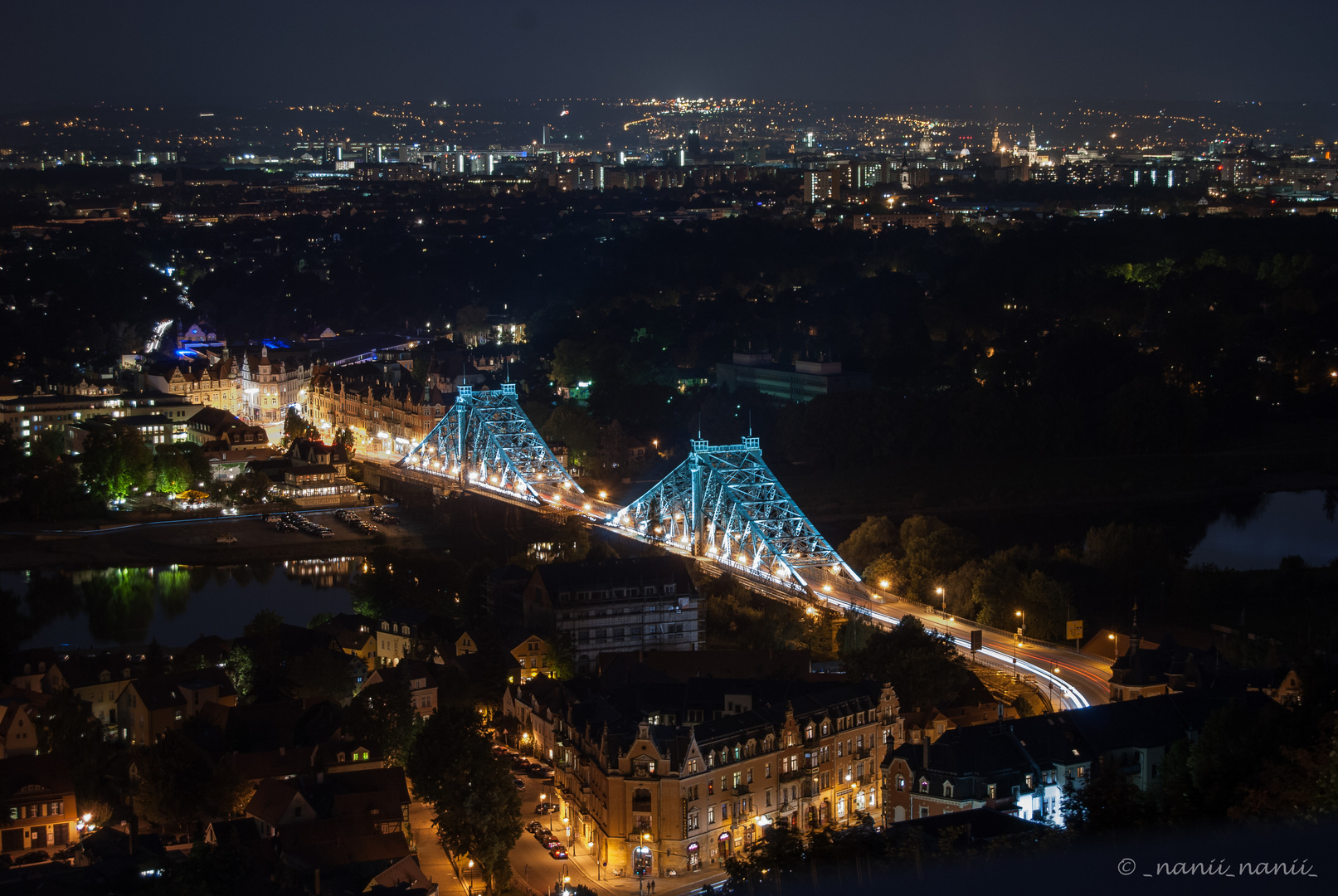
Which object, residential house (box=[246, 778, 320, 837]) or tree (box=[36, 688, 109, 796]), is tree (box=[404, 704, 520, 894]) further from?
tree (box=[36, 688, 109, 796])

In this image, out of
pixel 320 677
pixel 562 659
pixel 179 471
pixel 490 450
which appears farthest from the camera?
pixel 490 450

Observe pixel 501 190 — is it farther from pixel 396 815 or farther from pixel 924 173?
pixel 396 815

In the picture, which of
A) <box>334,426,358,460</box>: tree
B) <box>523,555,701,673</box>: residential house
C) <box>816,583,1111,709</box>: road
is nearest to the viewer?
<box>816,583,1111,709</box>: road

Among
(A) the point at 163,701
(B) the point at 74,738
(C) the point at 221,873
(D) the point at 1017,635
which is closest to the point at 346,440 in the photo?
(D) the point at 1017,635

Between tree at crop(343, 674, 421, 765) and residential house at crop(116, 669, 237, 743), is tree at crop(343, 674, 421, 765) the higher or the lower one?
the higher one

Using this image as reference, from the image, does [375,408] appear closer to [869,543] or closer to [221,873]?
[869,543]

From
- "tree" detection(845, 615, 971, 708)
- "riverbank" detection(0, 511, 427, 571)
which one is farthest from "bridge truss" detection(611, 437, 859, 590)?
"tree" detection(845, 615, 971, 708)
